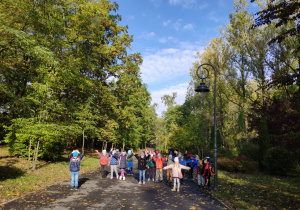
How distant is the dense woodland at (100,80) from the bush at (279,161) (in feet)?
0.25

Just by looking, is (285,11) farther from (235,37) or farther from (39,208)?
(235,37)

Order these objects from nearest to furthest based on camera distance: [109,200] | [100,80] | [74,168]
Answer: [109,200] < [74,168] < [100,80]

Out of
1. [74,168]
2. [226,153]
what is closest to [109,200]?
[74,168]

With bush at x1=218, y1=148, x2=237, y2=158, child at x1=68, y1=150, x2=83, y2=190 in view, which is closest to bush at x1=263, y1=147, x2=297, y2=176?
bush at x1=218, y1=148, x2=237, y2=158

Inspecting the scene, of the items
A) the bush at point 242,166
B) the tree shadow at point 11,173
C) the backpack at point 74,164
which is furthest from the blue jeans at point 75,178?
the bush at point 242,166

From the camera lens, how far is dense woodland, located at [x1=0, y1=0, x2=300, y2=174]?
13.5 meters

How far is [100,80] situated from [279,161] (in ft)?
70.6

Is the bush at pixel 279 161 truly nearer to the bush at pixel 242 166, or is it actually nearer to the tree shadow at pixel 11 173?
the bush at pixel 242 166

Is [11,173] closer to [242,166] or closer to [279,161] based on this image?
[242,166]

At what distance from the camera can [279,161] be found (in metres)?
17.0

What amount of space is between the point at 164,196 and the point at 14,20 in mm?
13924

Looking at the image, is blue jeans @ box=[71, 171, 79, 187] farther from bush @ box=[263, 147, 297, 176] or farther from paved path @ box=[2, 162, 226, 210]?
bush @ box=[263, 147, 297, 176]

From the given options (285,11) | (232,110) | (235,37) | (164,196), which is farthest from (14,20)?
(232,110)

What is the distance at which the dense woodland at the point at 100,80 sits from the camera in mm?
13523
